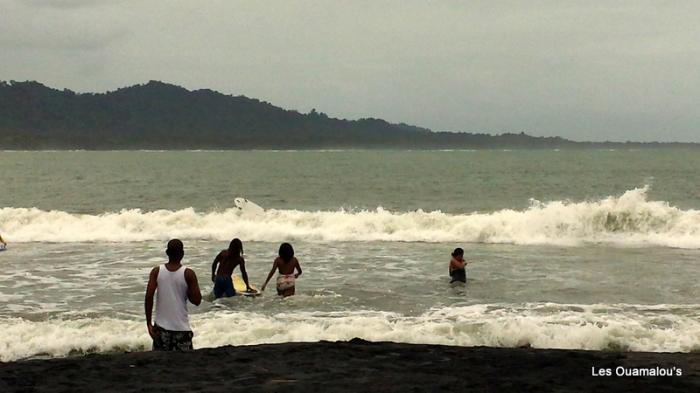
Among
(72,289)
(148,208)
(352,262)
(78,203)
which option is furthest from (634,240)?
(78,203)

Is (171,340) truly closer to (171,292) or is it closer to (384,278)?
(171,292)

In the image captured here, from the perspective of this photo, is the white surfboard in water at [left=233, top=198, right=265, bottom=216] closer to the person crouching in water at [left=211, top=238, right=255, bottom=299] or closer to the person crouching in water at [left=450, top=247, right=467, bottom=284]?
the person crouching in water at [left=450, top=247, right=467, bottom=284]

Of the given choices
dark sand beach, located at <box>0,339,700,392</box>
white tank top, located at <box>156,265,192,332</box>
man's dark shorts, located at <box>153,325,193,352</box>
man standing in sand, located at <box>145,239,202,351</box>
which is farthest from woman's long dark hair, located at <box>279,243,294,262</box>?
white tank top, located at <box>156,265,192,332</box>

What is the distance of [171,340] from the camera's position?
8.60 m

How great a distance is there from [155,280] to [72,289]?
890 cm

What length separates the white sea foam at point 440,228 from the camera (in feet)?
86.6

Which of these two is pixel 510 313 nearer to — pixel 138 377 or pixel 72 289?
pixel 138 377

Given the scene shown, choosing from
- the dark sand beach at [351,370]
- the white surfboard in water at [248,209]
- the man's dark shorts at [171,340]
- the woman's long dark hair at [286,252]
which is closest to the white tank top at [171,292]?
the man's dark shorts at [171,340]

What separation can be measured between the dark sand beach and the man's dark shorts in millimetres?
193

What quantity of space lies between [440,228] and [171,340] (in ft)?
67.8

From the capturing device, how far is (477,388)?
281 inches

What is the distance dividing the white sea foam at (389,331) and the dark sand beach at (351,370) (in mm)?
2297

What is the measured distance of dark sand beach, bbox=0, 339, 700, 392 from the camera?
722 cm

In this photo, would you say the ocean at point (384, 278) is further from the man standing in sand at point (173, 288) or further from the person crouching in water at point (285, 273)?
the man standing in sand at point (173, 288)
